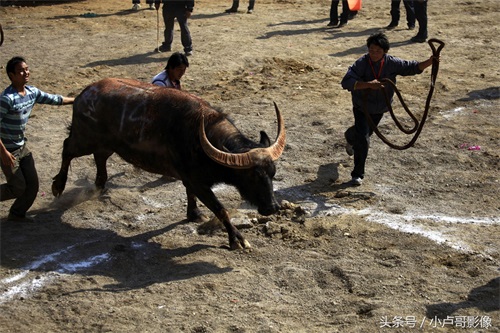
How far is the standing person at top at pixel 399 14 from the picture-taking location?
1673 cm

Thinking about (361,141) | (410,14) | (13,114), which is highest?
(13,114)

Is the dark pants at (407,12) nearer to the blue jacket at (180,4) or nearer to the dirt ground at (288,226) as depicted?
the dirt ground at (288,226)

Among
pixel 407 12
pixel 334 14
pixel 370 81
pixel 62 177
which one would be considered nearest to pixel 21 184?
pixel 62 177

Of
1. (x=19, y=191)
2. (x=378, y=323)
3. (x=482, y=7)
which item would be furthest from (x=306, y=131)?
(x=482, y=7)

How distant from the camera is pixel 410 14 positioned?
55.7 ft

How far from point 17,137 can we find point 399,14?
11.1m

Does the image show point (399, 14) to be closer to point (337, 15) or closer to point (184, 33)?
point (337, 15)

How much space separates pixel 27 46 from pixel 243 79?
16.8 feet

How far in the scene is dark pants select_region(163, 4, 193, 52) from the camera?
15.2m

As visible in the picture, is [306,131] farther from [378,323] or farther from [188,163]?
[378,323]

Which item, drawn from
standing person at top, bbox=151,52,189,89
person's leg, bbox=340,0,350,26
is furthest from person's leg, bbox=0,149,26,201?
person's leg, bbox=340,0,350,26

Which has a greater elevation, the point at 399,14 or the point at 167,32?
the point at 399,14

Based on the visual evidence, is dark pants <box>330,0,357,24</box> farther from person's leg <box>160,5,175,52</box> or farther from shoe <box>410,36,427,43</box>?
person's leg <box>160,5,175,52</box>

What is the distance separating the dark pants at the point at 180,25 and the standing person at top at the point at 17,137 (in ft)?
21.9
